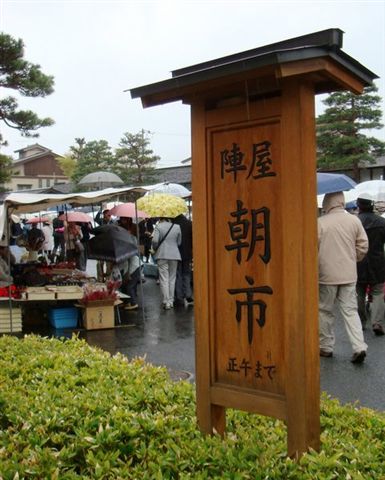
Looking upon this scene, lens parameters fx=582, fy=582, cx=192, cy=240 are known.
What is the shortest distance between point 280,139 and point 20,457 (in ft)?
7.37

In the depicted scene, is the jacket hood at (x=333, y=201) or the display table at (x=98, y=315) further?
the display table at (x=98, y=315)

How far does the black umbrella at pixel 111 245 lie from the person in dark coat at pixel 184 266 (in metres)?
1.25

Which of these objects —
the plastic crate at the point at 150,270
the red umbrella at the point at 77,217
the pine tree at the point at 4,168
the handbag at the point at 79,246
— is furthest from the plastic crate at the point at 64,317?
the pine tree at the point at 4,168

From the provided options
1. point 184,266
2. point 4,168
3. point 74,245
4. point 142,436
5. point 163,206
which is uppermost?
point 4,168

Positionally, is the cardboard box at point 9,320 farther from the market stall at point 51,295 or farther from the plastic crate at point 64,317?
the plastic crate at point 64,317

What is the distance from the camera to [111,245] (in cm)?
1096

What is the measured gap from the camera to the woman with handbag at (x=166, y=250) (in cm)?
1159

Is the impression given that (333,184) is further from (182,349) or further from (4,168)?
(4,168)

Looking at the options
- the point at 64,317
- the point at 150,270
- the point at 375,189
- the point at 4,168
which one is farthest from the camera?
the point at 4,168

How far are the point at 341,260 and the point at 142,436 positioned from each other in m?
4.21

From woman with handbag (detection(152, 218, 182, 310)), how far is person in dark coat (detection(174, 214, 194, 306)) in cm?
20

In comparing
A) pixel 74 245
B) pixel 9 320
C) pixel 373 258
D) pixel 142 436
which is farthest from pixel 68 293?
pixel 74 245

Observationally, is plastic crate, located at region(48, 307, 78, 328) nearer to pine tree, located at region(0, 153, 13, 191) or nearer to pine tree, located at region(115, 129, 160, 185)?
pine tree, located at region(0, 153, 13, 191)

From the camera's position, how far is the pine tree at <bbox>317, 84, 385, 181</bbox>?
28.9m
